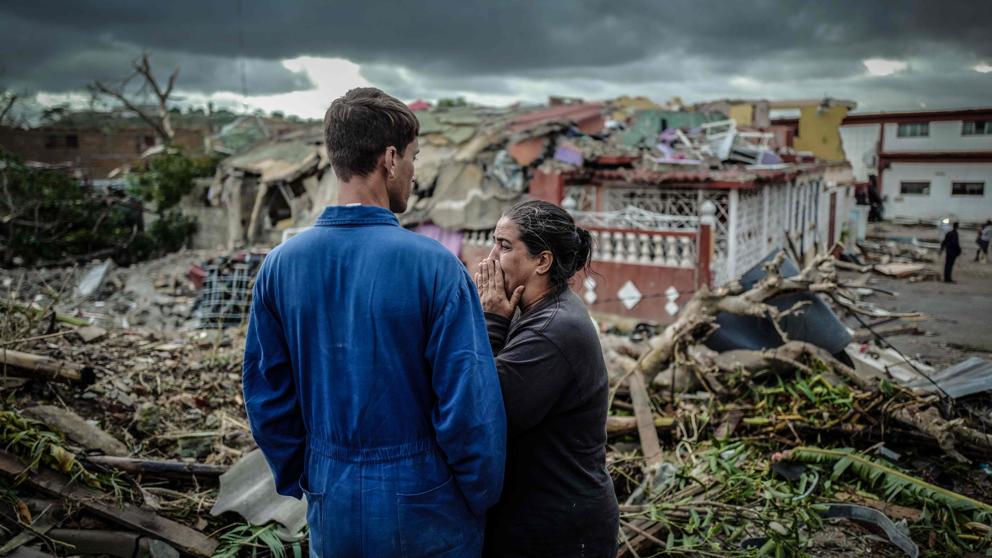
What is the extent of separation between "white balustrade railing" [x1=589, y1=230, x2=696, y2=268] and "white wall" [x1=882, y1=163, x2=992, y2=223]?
227 inches

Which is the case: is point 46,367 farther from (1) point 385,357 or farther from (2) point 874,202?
(2) point 874,202

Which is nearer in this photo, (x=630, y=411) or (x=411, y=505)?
(x=411, y=505)

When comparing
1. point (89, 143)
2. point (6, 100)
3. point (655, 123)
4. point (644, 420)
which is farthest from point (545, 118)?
point (89, 143)

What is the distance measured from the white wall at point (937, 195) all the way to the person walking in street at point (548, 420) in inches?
473

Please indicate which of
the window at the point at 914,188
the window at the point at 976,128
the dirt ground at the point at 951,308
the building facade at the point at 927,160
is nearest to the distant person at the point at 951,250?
the dirt ground at the point at 951,308

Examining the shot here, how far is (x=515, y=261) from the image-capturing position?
200 cm

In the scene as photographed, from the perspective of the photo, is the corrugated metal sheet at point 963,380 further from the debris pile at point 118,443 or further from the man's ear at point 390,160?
the man's ear at point 390,160

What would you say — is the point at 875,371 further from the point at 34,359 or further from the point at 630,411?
the point at 34,359

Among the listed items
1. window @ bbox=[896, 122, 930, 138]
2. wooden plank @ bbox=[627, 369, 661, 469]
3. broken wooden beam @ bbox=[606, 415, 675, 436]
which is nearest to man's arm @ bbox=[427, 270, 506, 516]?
wooden plank @ bbox=[627, 369, 661, 469]

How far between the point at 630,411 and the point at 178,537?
3047mm

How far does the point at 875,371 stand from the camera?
5.89 m

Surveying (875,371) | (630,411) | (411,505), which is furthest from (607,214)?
(411,505)

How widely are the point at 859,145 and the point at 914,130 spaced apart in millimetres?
4375

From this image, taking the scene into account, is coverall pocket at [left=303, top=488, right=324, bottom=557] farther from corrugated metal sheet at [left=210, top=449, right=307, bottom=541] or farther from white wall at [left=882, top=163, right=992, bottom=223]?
white wall at [left=882, top=163, right=992, bottom=223]
